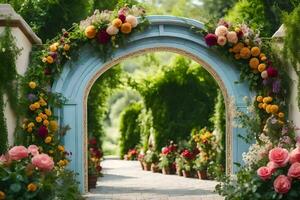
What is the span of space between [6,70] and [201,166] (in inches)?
259

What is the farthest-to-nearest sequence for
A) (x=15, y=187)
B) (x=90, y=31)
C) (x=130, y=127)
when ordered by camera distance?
Result: (x=130, y=127) < (x=90, y=31) < (x=15, y=187)

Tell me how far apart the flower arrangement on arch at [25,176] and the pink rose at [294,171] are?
240 cm

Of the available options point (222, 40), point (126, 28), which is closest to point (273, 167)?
point (222, 40)

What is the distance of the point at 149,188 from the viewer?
12.2m

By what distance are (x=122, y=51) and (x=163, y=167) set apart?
5721mm

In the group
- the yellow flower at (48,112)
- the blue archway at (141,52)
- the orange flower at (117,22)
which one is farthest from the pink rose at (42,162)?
the orange flower at (117,22)

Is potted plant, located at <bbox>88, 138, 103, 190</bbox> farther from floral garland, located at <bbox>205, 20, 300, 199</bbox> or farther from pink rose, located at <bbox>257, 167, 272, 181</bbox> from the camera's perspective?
pink rose, located at <bbox>257, 167, 272, 181</bbox>

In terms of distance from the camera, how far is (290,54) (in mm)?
8430

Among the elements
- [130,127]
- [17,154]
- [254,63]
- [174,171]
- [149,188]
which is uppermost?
[130,127]

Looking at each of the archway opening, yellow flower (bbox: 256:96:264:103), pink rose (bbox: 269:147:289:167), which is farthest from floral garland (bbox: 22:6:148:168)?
the archway opening

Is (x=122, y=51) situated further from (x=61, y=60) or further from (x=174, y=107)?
(x=174, y=107)

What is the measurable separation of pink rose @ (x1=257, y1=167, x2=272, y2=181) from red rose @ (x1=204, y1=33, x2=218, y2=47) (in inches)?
149

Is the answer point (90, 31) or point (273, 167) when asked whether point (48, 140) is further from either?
point (273, 167)

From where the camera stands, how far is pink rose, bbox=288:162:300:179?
6547mm
